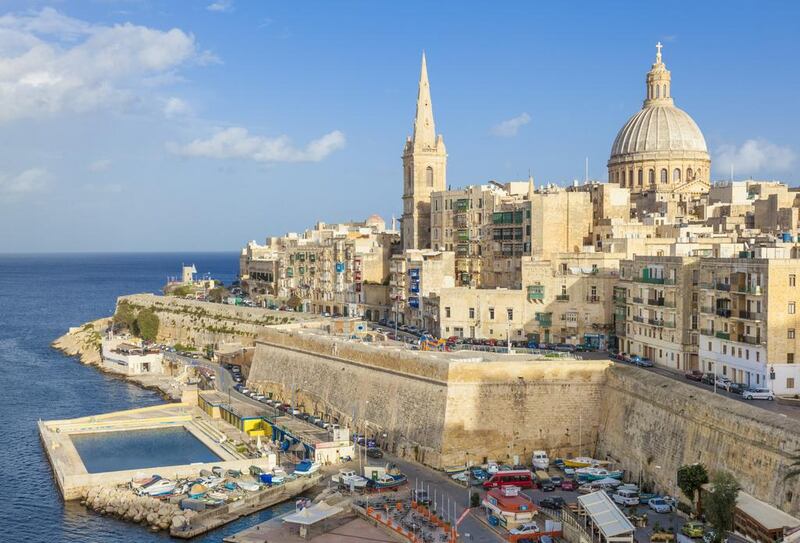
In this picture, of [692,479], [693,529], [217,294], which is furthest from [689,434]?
[217,294]

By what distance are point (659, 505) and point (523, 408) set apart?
26.0 ft

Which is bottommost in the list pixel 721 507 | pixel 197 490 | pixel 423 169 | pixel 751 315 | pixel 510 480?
pixel 197 490

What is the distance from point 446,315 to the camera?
5081 cm

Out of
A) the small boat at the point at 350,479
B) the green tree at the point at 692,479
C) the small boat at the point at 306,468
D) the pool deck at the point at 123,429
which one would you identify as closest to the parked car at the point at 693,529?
the green tree at the point at 692,479

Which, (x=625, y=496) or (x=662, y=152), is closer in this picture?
(x=625, y=496)

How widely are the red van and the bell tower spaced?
37.8 meters

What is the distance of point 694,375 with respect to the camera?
37.2 meters

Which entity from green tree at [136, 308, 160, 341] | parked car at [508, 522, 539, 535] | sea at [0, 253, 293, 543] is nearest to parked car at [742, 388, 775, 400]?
parked car at [508, 522, 539, 535]

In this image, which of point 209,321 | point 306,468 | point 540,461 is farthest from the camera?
point 209,321

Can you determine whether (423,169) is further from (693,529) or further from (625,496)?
(693,529)

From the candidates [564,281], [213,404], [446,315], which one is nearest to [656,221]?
[564,281]

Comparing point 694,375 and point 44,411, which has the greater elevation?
point 694,375

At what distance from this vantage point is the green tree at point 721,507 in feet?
76.3

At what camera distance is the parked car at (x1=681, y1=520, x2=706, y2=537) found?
2462 centimetres
